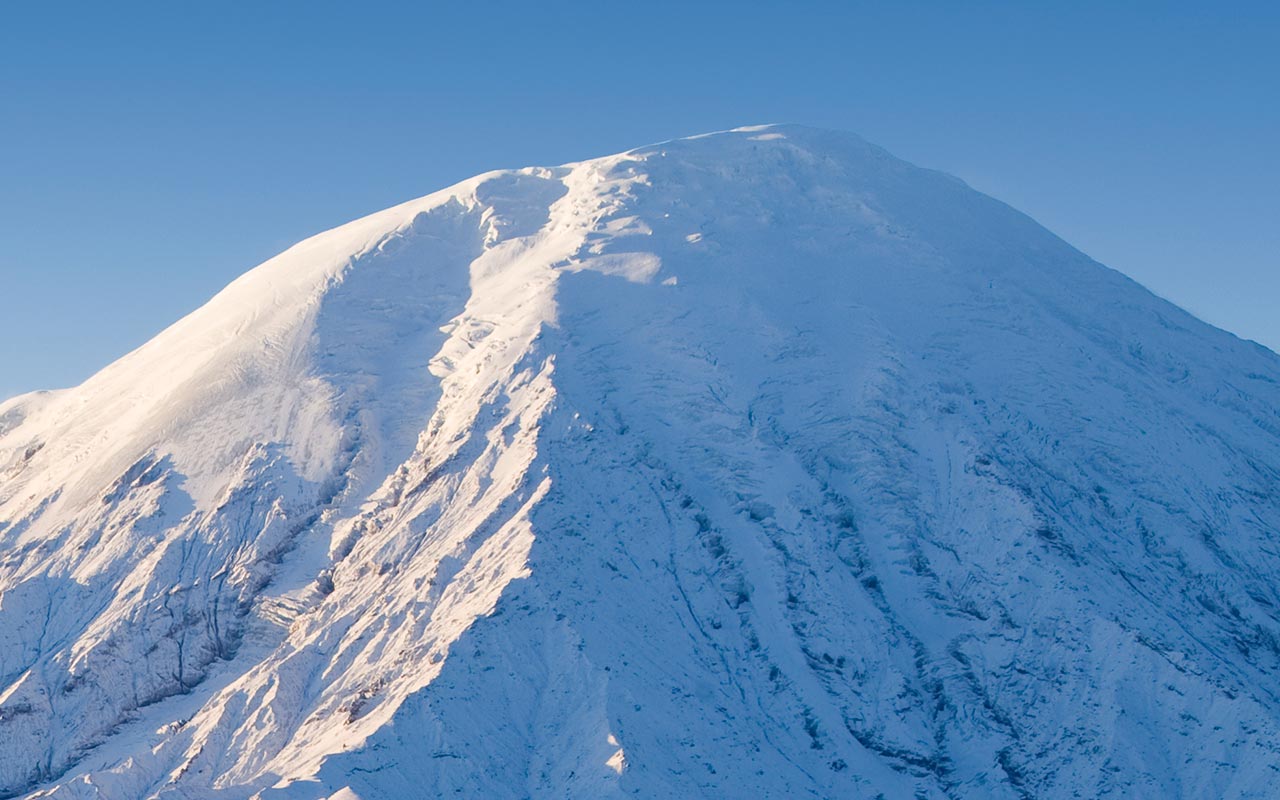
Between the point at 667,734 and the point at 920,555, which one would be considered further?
the point at 920,555

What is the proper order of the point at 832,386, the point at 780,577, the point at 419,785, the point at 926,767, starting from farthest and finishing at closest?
the point at 832,386 → the point at 780,577 → the point at 926,767 → the point at 419,785

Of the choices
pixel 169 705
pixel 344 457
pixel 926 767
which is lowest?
pixel 926 767

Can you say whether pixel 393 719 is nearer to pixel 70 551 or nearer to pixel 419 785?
pixel 419 785

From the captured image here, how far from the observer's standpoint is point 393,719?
241ft

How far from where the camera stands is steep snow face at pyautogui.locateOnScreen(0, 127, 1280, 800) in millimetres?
77812

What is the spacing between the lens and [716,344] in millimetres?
106938

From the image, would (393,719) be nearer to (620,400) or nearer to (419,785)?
(419,785)

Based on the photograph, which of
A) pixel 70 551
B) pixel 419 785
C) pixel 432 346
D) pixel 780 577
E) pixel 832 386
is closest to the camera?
pixel 419 785

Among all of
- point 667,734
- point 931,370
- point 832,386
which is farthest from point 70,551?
point 931,370

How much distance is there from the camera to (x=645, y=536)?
89.2 m

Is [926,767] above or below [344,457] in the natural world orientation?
below

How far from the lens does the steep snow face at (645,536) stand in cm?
7781

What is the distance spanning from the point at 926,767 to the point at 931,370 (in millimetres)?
36730

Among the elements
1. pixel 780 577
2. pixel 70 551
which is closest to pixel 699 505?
pixel 780 577
